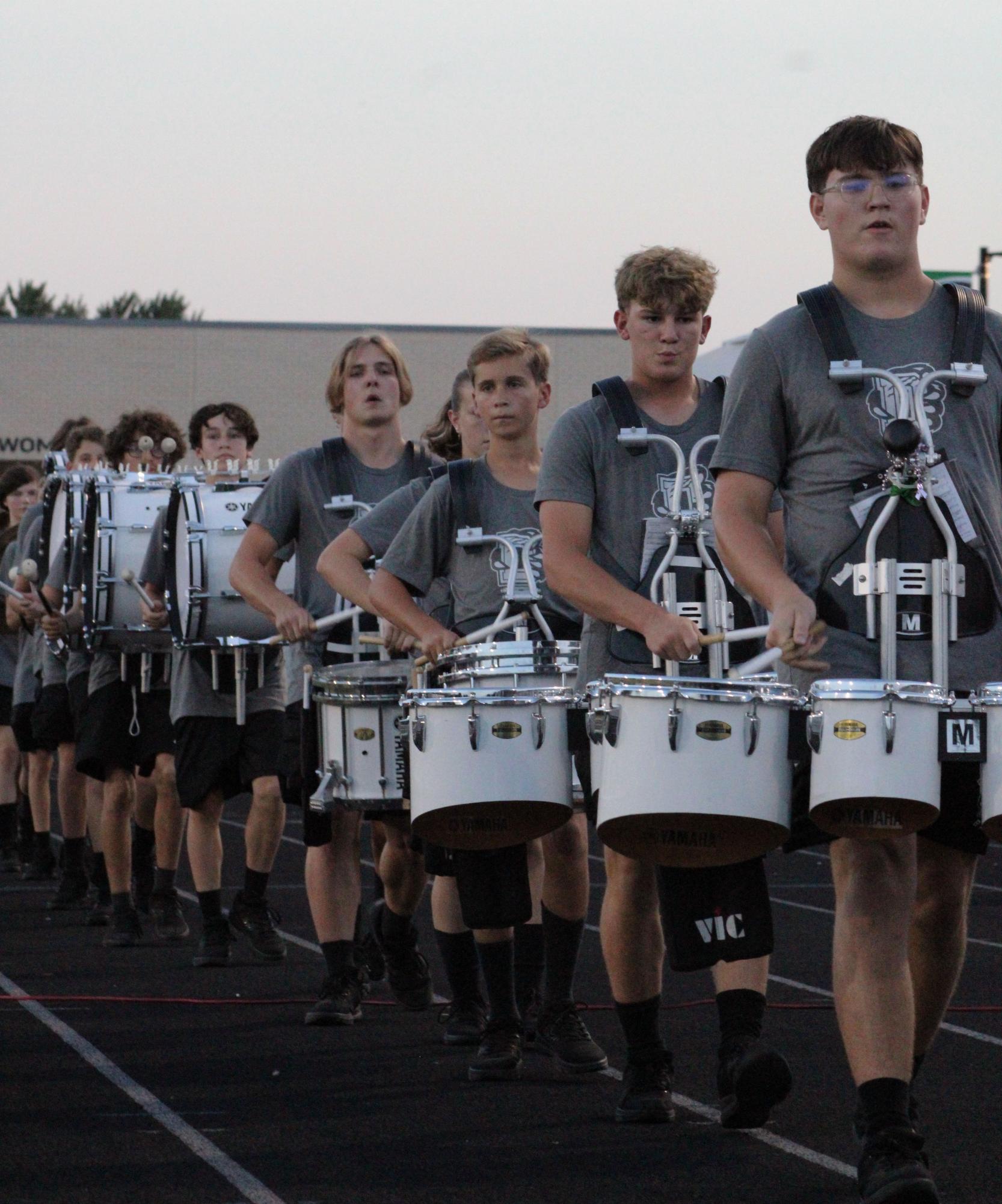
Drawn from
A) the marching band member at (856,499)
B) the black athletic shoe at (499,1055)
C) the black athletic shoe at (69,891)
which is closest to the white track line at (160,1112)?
the black athletic shoe at (499,1055)

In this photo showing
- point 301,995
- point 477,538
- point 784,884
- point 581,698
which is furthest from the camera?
point 784,884

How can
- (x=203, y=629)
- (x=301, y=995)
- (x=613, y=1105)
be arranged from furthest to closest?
(x=203, y=629) < (x=301, y=995) < (x=613, y=1105)

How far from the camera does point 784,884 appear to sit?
40.9 ft

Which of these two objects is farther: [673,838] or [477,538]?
[477,538]

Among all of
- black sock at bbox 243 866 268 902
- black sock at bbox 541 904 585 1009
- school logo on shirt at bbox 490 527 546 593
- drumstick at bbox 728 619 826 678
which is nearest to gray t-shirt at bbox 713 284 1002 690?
drumstick at bbox 728 619 826 678

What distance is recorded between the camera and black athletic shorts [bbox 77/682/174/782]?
10.4m

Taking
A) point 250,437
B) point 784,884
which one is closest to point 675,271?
point 250,437

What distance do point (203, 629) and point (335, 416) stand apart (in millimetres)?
1461

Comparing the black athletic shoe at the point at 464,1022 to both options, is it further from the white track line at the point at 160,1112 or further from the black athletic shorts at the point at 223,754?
the black athletic shorts at the point at 223,754

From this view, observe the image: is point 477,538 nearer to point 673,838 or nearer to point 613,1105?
point 613,1105

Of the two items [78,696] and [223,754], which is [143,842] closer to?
[78,696]

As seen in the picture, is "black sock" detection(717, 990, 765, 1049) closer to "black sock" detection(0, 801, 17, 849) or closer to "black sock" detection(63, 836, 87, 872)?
"black sock" detection(63, 836, 87, 872)

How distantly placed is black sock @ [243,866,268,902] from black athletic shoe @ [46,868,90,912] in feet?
6.66

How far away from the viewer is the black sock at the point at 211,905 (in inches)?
367
